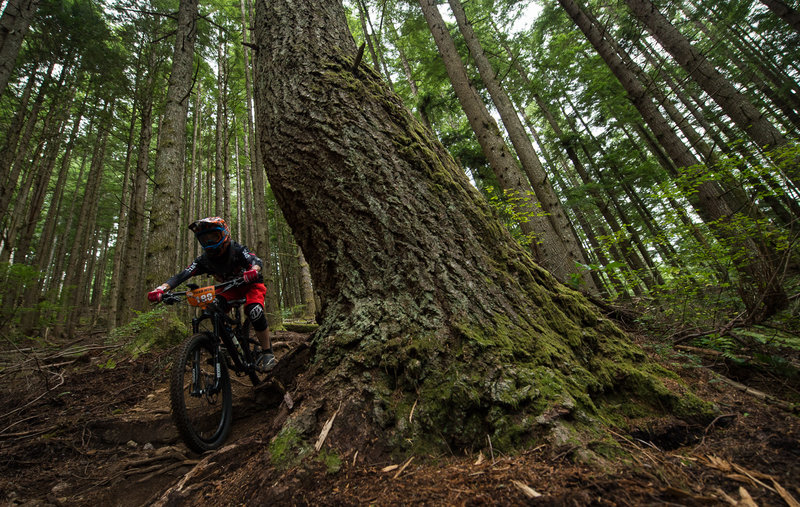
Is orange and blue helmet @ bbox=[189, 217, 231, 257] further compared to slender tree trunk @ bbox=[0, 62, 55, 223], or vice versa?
slender tree trunk @ bbox=[0, 62, 55, 223]

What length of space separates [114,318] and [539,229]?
14800 millimetres

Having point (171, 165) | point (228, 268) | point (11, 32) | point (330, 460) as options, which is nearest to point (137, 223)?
point (171, 165)

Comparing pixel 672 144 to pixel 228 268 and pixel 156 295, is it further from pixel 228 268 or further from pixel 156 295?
pixel 156 295

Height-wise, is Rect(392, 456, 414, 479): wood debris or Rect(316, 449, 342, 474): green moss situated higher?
Rect(316, 449, 342, 474): green moss

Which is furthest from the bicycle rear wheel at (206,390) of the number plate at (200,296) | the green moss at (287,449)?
the green moss at (287,449)

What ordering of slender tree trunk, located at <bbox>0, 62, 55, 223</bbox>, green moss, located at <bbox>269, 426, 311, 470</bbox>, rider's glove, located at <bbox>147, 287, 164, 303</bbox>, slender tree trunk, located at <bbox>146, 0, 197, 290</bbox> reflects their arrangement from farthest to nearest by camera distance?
slender tree trunk, located at <bbox>0, 62, 55, 223</bbox> < slender tree trunk, located at <bbox>146, 0, 197, 290</bbox> < rider's glove, located at <bbox>147, 287, 164, 303</bbox> < green moss, located at <bbox>269, 426, 311, 470</bbox>

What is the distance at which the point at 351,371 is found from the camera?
1.66m

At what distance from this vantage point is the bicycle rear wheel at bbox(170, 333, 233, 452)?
258 centimetres

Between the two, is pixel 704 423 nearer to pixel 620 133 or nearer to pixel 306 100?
pixel 306 100

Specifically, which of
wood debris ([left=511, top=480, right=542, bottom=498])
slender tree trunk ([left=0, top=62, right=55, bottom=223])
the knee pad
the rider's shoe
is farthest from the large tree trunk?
slender tree trunk ([left=0, top=62, right=55, bottom=223])

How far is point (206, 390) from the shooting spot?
2.74m

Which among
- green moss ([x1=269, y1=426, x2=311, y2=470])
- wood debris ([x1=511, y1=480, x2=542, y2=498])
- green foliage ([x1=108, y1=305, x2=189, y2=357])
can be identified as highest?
green foliage ([x1=108, y1=305, x2=189, y2=357])

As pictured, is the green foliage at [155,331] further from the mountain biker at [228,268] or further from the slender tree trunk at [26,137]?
the slender tree trunk at [26,137]

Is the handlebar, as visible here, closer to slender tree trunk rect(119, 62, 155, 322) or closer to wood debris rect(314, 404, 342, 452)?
wood debris rect(314, 404, 342, 452)
